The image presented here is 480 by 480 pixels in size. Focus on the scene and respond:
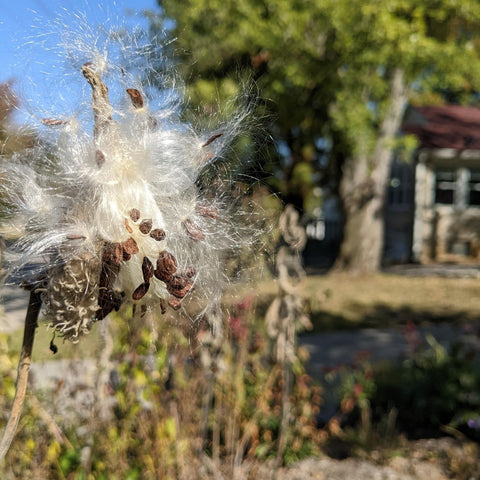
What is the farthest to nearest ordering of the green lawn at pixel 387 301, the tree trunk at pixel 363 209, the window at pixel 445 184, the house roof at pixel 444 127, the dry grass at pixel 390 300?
the window at pixel 445 184, the house roof at pixel 444 127, the tree trunk at pixel 363 209, the dry grass at pixel 390 300, the green lawn at pixel 387 301

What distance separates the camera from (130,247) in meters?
0.99

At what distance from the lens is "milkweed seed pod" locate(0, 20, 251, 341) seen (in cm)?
103

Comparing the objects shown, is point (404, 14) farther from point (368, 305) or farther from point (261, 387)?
point (261, 387)

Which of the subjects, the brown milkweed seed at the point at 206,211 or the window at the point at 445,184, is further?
the window at the point at 445,184

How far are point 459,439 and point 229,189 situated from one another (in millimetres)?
3523

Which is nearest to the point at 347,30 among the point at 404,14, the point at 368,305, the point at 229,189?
the point at 404,14

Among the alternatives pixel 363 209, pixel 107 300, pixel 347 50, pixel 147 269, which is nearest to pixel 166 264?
pixel 147 269

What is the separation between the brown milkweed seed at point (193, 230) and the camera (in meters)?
1.09

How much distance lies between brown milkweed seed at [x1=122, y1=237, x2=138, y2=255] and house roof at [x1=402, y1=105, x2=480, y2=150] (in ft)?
61.4

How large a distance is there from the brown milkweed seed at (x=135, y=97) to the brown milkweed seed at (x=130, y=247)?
31cm

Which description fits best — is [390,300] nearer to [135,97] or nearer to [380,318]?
[380,318]

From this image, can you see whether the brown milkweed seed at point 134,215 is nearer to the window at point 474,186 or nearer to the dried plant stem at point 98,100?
the dried plant stem at point 98,100

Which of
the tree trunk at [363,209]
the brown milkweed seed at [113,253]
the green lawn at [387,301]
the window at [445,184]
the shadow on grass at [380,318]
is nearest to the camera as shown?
the brown milkweed seed at [113,253]

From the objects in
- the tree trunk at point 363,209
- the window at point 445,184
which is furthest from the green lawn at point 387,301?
the window at point 445,184
